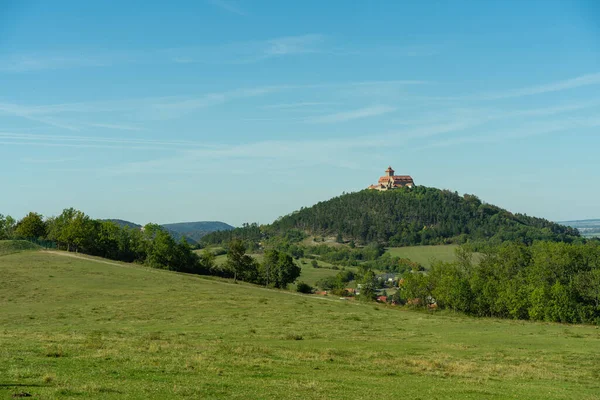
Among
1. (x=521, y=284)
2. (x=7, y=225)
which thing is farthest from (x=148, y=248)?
(x=521, y=284)

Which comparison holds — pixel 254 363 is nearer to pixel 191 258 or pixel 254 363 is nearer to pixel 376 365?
pixel 376 365

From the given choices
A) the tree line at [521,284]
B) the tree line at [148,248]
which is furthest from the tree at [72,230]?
the tree line at [521,284]

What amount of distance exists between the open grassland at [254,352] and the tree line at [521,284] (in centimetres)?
2940

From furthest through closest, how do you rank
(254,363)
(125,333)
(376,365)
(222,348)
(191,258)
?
(191,258)
(125,333)
(222,348)
(376,365)
(254,363)

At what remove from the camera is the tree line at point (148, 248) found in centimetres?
12388

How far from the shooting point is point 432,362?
31.9 metres

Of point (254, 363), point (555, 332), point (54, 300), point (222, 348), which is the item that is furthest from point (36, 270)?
point (555, 332)

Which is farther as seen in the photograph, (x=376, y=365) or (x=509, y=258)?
(x=509, y=258)

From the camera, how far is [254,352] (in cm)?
3244

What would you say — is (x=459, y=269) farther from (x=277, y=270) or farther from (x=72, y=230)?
(x=72, y=230)

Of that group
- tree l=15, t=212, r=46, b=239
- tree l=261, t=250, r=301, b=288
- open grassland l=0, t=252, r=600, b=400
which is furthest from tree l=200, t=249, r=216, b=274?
open grassland l=0, t=252, r=600, b=400

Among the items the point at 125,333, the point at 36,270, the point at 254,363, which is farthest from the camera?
the point at 36,270

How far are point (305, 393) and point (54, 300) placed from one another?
5082 cm

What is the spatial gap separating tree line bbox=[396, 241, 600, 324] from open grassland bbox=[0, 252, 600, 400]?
1158 inches
